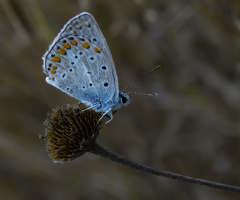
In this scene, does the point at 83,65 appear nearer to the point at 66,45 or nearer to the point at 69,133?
the point at 66,45

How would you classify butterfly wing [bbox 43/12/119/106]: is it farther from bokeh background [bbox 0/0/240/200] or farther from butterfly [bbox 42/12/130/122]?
bokeh background [bbox 0/0/240/200]

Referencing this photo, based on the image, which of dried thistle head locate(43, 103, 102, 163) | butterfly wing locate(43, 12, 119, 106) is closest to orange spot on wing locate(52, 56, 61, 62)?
butterfly wing locate(43, 12, 119, 106)

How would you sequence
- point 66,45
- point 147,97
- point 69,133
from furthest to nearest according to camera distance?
point 147,97 < point 66,45 < point 69,133

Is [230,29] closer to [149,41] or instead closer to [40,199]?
[149,41]

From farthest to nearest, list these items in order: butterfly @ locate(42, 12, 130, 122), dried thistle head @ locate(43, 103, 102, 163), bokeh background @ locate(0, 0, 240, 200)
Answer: bokeh background @ locate(0, 0, 240, 200) → butterfly @ locate(42, 12, 130, 122) → dried thistle head @ locate(43, 103, 102, 163)

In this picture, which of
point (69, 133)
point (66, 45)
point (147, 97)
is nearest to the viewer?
point (69, 133)

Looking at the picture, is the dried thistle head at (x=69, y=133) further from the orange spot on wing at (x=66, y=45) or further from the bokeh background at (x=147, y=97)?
the bokeh background at (x=147, y=97)

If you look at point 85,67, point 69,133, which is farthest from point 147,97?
point 69,133
